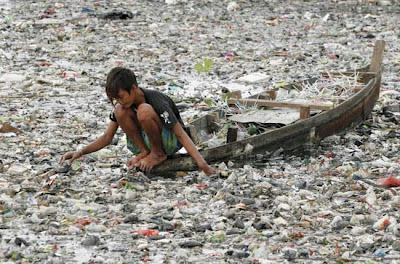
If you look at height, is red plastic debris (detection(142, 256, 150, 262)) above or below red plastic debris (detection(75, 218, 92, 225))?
above

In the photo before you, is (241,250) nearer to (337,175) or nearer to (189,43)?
(337,175)

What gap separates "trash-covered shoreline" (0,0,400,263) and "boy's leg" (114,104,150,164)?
22 cm

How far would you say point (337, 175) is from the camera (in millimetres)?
7227

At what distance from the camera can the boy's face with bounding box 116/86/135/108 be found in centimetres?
636

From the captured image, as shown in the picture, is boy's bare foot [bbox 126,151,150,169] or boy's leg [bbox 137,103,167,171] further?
boy's bare foot [bbox 126,151,150,169]

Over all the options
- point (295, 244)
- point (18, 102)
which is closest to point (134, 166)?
point (295, 244)

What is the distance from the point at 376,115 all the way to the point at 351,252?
13.8 ft

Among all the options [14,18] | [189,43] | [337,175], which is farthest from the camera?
[14,18]

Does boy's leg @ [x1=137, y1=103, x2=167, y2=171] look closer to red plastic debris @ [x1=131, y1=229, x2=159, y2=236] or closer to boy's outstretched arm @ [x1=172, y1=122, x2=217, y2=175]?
boy's outstretched arm @ [x1=172, y1=122, x2=217, y2=175]

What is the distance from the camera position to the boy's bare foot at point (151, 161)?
6.65 meters

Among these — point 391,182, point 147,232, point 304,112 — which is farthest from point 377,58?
point 147,232

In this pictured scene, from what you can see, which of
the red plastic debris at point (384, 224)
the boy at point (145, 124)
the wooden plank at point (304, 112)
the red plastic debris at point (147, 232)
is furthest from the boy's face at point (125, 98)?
the red plastic debris at point (384, 224)

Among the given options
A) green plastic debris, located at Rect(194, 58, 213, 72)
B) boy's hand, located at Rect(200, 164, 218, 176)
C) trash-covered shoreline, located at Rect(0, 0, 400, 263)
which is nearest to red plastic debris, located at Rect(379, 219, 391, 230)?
trash-covered shoreline, located at Rect(0, 0, 400, 263)

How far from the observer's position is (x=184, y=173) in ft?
22.3
